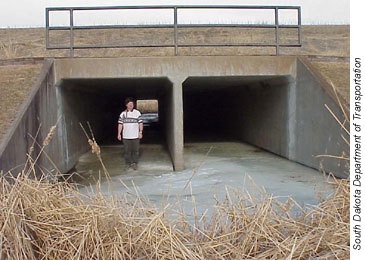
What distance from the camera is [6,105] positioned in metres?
6.98

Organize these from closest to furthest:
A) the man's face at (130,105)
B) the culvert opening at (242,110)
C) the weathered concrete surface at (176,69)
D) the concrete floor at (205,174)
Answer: the concrete floor at (205,174), the man's face at (130,105), the weathered concrete surface at (176,69), the culvert opening at (242,110)

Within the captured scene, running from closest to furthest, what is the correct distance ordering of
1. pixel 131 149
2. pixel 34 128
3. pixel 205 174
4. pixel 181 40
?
1. pixel 34 128
2. pixel 205 174
3. pixel 131 149
4. pixel 181 40

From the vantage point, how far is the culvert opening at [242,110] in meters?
9.45

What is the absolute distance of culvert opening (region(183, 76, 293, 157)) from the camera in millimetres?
9453

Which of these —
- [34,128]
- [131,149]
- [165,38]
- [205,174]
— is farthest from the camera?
[165,38]

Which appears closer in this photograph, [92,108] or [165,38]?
[92,108]

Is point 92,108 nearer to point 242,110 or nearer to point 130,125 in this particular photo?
point 130,125

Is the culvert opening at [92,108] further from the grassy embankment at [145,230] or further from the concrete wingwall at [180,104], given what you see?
the grassy embankment at [145,230]

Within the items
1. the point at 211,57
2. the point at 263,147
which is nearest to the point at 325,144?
the point at 211,57

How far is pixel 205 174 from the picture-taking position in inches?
306

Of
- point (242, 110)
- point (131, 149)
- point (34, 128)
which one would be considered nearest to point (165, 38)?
point (242, 110)

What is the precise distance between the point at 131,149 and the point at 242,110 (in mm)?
5594

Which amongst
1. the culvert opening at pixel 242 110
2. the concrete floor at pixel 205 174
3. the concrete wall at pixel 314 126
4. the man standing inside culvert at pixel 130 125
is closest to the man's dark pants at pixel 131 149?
the man standing inside culvert at pixel 130 125

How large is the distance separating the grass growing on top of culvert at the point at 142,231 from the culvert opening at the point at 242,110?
19.1 ft
